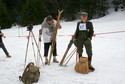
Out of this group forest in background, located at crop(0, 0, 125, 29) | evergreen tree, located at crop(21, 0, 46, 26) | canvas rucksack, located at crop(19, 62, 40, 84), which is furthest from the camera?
evergreen tree, located at crop(21, 0, 46, 26)

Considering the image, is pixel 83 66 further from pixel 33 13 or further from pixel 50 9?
pixel 50 9

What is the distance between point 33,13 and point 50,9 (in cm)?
512

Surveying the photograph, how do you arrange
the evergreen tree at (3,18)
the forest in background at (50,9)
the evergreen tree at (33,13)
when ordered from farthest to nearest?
the evergreen tree at (3,18)
the evergreen tree at (33,13)
the forest in background at (50,9)

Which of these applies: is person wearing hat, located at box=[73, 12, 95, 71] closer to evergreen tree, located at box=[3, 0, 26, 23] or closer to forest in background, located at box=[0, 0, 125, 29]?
forest in background, located at box=[0, 0, 125, 29]

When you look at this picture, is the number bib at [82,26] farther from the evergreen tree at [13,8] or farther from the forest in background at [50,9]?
the evergreen tree at [13,8]

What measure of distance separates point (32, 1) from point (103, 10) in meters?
12.9

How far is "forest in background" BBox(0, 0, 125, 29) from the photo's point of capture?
18748 millimetres

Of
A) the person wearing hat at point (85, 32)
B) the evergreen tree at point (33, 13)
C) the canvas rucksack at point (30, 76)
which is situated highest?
the evergreen tree at point (33, 13)

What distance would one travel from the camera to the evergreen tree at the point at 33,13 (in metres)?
22.9

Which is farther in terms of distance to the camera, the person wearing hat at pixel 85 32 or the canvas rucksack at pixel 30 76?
the person wearing hat at pixel 85 32

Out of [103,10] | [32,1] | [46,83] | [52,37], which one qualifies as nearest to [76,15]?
[103,10]

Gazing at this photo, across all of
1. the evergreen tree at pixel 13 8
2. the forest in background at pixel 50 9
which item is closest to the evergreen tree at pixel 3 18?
the forest in background at pixel 50 9

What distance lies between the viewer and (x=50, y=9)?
26984mm

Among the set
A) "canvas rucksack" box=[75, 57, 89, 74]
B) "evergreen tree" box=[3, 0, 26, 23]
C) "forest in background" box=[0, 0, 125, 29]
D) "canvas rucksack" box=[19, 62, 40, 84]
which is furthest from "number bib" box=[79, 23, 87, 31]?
"evergreen tree" box=[3, 0, 26, 23]
